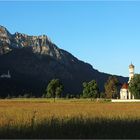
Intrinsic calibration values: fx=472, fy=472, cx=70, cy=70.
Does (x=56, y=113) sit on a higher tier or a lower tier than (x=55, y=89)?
lower

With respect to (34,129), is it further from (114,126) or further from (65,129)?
(114,126)

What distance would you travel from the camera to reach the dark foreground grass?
64.7 feet

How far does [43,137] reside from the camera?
63.8 feet

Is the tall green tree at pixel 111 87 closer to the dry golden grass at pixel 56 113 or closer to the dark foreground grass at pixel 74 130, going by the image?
the dry golden grass at pixel 56 113

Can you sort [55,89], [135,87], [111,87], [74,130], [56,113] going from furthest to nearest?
[111,87] < [55,89] < [135,87] < [56,113] < [74,130]

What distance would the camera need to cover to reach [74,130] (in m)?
21.6

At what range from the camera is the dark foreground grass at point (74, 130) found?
1973 cm

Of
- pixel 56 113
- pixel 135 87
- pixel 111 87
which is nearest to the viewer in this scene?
pixel 56 113

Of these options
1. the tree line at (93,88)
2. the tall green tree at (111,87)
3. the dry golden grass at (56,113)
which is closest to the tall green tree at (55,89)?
the tree line at (93,88)

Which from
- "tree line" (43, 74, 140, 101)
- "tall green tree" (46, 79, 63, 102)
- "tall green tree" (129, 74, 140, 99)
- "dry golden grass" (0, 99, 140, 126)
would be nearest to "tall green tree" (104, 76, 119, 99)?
"tree line" (43, 74, 140, 101)

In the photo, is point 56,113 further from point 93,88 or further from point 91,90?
point 91,90

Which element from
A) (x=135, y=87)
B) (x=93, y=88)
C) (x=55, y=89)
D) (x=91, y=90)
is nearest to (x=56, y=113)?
(x=135, y=87)

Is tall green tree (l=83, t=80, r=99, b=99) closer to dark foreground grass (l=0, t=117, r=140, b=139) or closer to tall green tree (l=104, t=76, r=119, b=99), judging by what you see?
tall green tree (l=104, t=76, r=119, b=99)

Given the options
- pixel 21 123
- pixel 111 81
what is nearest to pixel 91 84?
pixel 111 81
